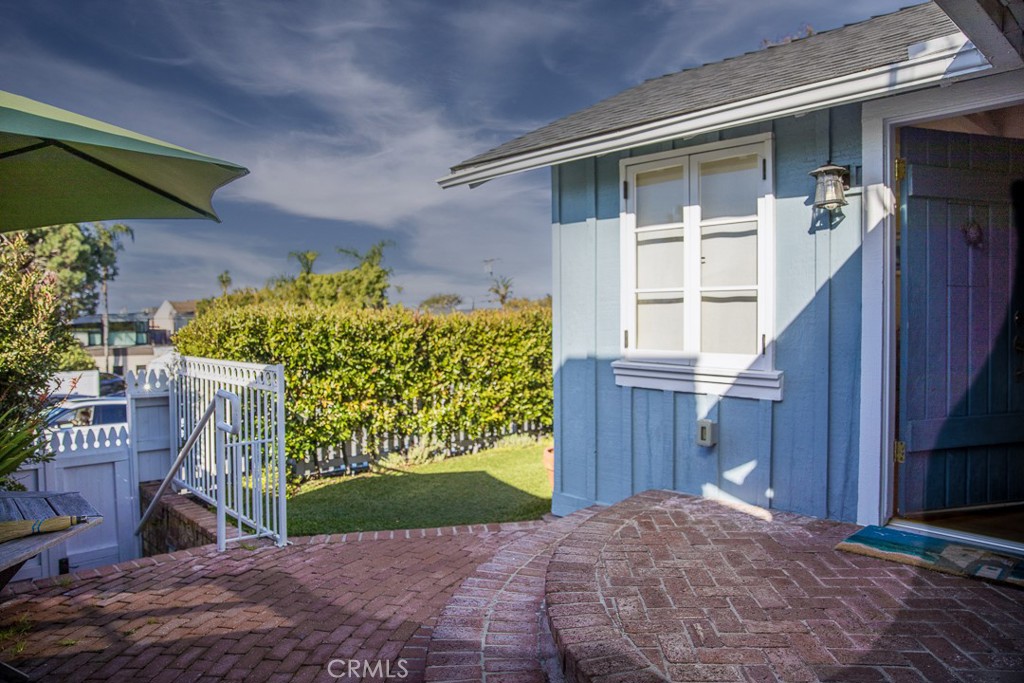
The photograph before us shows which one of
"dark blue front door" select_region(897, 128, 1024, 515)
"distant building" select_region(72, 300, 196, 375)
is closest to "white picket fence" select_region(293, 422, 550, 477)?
"dark blue front door" select_region(897, 128, 1024, 515)

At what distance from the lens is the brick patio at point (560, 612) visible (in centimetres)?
224

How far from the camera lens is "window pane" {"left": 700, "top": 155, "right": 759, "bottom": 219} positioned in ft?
13.7

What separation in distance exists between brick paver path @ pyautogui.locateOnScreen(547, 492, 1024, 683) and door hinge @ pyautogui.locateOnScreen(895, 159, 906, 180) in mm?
2146

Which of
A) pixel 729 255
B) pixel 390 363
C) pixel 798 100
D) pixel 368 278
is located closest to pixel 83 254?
pixel 368 278

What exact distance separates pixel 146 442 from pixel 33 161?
12.9 ft

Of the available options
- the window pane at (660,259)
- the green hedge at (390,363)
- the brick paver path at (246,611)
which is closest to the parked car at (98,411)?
the green hedge at (390,363)

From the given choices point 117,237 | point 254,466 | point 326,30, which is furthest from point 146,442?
point 117,237

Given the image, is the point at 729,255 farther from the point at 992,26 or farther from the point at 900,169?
the point at 992,26

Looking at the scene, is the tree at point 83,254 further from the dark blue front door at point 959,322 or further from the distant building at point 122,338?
the dark blue front door at point 959,322

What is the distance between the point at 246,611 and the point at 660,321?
3369 millimetres

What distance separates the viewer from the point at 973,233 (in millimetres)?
3838

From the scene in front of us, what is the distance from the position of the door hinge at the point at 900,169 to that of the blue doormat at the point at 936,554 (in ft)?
6.92

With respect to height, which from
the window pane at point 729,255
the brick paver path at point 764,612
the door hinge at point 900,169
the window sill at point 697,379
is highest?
the door hinge at point 900,169

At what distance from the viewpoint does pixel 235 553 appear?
4.48 metres
